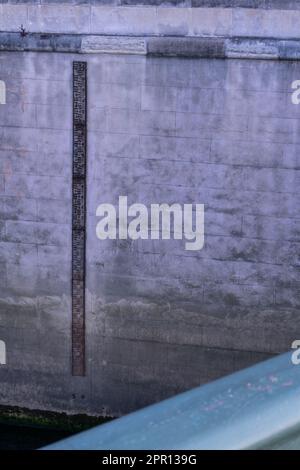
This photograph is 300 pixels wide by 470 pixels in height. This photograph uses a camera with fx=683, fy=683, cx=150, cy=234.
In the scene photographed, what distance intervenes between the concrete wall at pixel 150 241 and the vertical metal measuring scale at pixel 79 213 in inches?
3.7

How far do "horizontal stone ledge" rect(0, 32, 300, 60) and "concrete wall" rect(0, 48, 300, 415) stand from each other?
0.11m

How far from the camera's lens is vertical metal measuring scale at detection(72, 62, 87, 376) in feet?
29.9

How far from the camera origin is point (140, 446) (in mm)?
1781

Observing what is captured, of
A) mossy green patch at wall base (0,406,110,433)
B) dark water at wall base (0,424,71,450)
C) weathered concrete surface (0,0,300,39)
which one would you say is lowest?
dark water at wall base (0,424,71,450)

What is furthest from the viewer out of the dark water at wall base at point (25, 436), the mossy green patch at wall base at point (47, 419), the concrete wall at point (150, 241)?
the mossy green patch at wall base at point (47, 419)

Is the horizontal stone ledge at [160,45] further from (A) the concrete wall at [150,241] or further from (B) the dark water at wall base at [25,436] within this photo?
(B) the dark water at wall base at [25,436]

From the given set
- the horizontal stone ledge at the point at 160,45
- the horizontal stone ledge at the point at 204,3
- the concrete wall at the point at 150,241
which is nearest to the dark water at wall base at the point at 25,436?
the concrete wall at the point at 150,241

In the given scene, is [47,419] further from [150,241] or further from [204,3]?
[204,3]

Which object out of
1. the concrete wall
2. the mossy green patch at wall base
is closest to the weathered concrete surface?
the concrete wall

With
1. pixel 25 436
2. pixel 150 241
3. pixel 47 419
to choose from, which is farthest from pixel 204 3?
pixel 25 436

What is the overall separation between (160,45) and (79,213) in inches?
98.3

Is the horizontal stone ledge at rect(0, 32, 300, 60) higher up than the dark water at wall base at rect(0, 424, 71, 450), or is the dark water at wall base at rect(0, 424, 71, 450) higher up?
the horizontal stone ledge at rect(0, 32, 300, 60)

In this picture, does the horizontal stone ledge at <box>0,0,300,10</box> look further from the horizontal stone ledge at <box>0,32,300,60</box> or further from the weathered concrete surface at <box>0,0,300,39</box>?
the horizontal stone ledge at <box>0,32,300,60</box>

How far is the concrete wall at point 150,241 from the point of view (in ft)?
28.9
